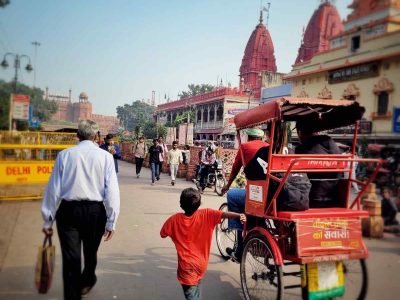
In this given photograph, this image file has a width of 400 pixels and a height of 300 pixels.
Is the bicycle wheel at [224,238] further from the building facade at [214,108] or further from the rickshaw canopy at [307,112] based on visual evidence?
the building facade at [214,108]

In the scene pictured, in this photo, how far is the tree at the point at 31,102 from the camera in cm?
304

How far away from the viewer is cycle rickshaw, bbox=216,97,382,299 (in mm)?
2725

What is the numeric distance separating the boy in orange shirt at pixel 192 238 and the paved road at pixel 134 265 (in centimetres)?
74

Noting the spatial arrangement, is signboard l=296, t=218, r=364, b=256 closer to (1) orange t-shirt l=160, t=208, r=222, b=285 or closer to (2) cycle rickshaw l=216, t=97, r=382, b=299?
(2) cycle rickshaw l=216, t=97, r=382, b=299

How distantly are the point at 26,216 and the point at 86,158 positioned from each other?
157 inches

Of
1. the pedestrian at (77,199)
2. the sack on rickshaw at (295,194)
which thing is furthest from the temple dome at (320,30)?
the pedestrian at (77,199)

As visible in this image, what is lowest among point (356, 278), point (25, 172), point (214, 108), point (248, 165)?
point (356, 278)

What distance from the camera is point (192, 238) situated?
2746mm

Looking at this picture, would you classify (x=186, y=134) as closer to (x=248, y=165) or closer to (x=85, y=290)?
(x=248, y=165)

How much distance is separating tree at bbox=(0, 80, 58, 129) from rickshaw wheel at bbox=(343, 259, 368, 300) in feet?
10.9

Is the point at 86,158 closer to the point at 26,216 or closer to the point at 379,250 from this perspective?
the point at 26,216

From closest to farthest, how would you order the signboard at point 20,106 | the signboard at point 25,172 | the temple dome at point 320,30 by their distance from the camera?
the signboard at point 20,106
the temple dome at point 320,30
the signboard at point 25,172

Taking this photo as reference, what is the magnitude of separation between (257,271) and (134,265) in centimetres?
159

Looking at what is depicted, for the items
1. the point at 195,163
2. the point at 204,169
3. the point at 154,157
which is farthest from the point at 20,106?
the point at 195,163
